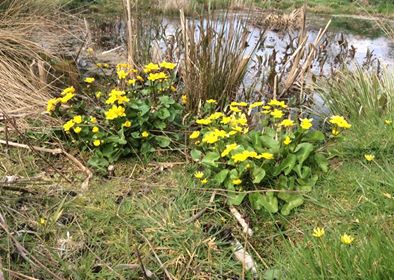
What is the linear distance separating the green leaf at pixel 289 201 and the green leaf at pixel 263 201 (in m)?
0.03

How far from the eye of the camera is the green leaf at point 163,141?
2.44 m

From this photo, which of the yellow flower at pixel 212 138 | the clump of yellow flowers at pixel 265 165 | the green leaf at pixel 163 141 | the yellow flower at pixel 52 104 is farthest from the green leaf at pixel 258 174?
the yellow flower at pixel 52 104

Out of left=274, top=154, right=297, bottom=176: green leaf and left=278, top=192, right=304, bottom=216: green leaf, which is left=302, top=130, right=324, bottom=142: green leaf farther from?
left=278, top=192, right=304, bottom=216: green leaf

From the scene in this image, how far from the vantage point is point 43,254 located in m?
1.64

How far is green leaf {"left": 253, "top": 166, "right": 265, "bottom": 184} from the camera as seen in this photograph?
1929mm

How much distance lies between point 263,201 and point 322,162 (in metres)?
Result: 0.40

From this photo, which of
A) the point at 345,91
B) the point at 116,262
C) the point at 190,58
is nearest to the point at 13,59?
the point at 190,58

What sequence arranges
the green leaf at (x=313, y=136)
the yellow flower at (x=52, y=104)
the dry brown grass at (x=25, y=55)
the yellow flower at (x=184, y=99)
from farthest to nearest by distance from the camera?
the dry brown grass at (x=25, y=55), the yellow flower at (x=184, y=99), the yellow flower at (x=52, y=104), the green leaf at (x=313, y=136)

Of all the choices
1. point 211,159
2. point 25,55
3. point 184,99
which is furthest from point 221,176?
point 25,55

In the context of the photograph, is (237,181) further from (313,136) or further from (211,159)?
(313,136)

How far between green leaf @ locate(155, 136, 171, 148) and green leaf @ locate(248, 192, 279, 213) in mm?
669

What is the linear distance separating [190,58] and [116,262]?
161 centimetres

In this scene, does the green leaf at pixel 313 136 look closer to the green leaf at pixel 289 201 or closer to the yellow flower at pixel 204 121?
the green leaf at pixel 289 201

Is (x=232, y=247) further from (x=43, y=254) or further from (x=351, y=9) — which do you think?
(x=351, y=9)
